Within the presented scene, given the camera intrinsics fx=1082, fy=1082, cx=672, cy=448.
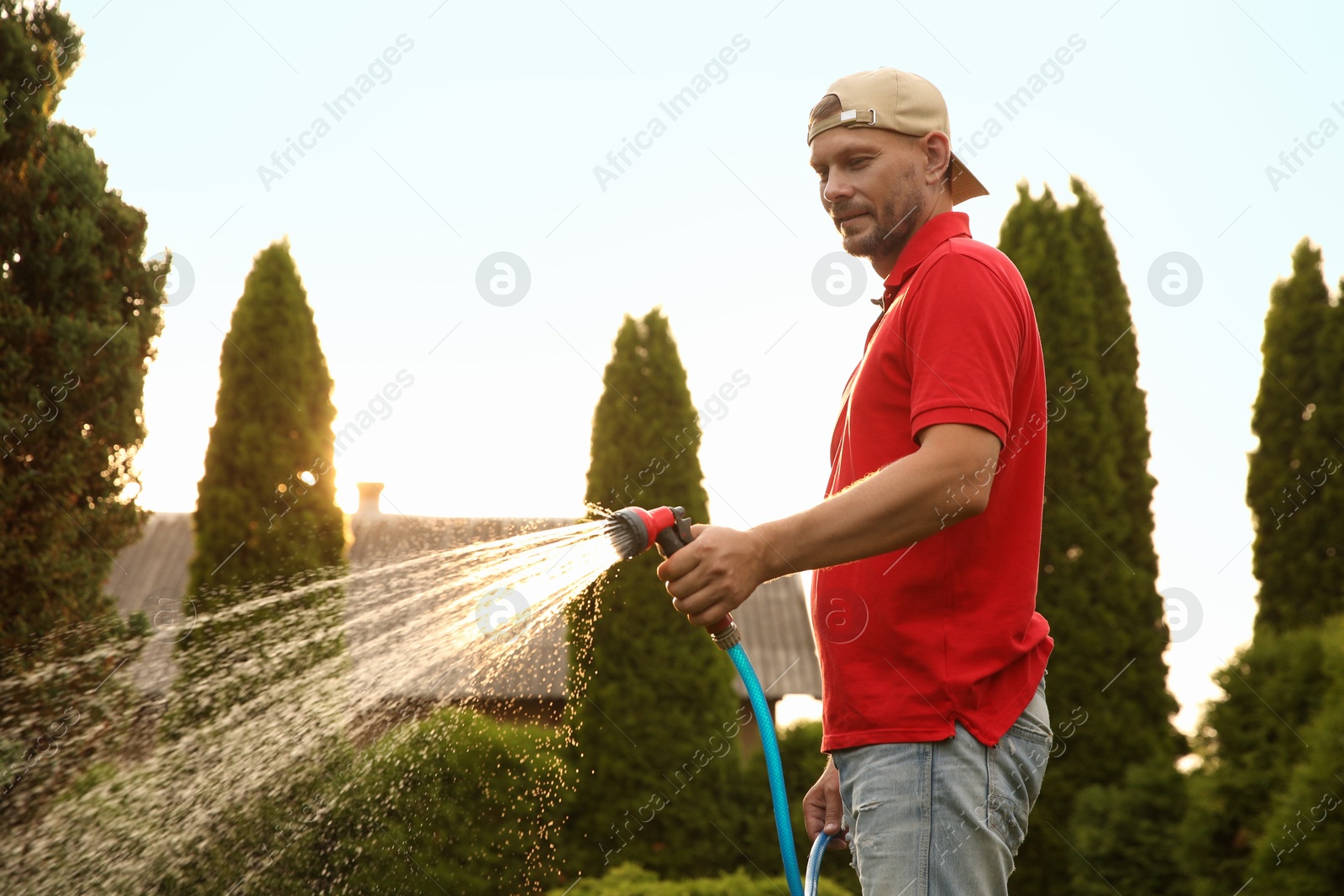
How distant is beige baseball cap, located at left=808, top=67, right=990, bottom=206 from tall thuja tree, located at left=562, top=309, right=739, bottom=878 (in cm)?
741

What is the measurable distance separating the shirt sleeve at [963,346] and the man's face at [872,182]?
0.31 m

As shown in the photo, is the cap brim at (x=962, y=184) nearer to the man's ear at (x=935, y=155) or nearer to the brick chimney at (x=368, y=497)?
the man's ear at (x=935, y=155)

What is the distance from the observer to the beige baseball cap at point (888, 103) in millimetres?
2264

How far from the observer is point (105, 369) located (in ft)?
26.5

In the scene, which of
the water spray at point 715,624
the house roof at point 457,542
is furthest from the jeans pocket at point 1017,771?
the house roof at point 457,542

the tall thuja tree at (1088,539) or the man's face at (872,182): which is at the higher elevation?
the man's face at (872,182)

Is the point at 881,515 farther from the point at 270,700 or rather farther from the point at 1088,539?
the point at 1088,539

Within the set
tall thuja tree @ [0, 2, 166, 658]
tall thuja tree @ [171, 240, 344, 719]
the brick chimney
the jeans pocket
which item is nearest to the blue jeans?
the jeans pocket

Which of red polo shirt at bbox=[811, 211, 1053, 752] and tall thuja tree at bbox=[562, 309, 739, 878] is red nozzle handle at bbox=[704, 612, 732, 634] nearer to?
red polo shirt at bbox=[811, 211, 1053, 752]

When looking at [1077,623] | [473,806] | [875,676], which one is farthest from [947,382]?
[1077,623]

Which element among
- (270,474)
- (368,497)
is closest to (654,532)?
(270,474)

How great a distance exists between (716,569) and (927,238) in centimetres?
90

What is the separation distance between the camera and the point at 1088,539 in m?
9.88

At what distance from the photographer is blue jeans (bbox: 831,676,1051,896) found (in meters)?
1.86
